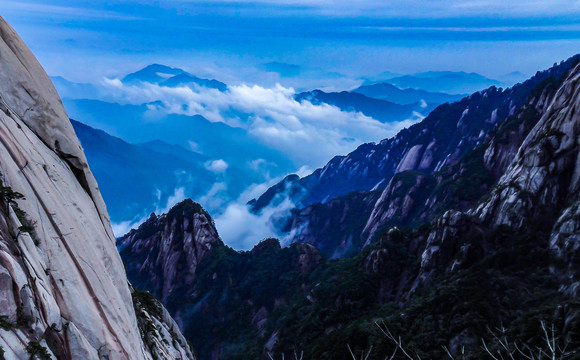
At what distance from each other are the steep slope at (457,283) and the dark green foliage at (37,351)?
31570mm

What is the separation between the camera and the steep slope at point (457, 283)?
41375 millimetres

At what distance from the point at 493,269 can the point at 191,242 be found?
2733 inches

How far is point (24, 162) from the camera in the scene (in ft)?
54.2

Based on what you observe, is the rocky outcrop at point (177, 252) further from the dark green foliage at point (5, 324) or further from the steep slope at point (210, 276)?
the dark green foliage at point (5, 324)

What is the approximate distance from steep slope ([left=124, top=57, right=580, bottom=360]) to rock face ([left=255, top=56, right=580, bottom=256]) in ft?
3.11

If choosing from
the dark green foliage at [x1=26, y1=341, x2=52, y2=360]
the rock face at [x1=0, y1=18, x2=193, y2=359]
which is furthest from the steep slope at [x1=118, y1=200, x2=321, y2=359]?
the dark green foliage at [x1=26, y1=341, x2=52, y2=360]

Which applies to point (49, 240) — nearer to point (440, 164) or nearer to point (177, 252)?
point (177, 252)

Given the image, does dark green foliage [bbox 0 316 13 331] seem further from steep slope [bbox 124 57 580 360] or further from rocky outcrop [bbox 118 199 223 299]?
rocky outcrop [bbox 118 199 223 299]

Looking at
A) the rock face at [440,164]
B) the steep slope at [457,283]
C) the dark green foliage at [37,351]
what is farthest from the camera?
the rock face at [440,164]

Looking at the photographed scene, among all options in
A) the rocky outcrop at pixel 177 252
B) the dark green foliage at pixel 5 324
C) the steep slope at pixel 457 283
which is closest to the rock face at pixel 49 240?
the dark green foliage at pixel 5 324

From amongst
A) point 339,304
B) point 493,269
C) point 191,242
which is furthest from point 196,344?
point 493,269

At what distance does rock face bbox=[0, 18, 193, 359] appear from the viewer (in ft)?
42.1

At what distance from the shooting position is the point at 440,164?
14700 centimetres

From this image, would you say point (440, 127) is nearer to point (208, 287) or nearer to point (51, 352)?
point (208, 287)
